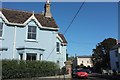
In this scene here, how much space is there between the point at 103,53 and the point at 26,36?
168 feet

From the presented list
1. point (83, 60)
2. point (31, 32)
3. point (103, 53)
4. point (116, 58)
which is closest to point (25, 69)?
point (31, 32)

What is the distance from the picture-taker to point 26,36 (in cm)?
3194

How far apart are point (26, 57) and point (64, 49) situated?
39.7 ft

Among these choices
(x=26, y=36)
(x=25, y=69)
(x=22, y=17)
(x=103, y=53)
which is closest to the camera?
(x=25, y=69)

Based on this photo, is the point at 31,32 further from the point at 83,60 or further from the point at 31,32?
the point at 83,60

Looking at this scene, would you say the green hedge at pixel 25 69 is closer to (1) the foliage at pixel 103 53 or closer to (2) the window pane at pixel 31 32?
(2) the window pane at pixel 31 32

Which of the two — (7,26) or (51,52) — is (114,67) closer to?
(51,52)

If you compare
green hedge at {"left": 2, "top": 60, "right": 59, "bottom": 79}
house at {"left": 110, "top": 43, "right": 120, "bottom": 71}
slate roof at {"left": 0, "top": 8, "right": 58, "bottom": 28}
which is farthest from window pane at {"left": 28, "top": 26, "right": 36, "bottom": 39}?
house at {"left": 110, "top": 43, "right": 120, "bottom": 71}

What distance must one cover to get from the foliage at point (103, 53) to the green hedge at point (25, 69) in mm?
46241

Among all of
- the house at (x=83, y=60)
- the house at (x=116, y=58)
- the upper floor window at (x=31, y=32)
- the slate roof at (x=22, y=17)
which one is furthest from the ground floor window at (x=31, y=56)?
the house at (x=83, y=60)

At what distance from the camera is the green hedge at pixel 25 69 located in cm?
2459

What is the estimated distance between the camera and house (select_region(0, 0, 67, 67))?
101ft

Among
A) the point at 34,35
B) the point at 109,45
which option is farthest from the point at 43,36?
the point at 109,45

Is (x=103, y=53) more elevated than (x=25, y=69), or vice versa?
(x=103, y=53)
